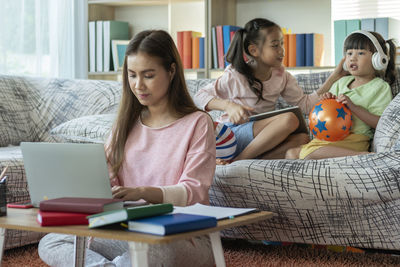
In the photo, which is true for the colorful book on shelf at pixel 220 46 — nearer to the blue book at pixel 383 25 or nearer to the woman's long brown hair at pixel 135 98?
→ the blue book at pixel 383 25

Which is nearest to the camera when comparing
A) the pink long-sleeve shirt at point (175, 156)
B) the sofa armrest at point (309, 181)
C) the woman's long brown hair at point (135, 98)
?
the pink long-sleeve shirt at point (175, 156)

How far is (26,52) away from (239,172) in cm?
212

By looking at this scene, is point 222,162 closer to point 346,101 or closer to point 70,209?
point 346,101

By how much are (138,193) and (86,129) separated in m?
1.13

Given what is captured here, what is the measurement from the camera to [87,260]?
1.54 m

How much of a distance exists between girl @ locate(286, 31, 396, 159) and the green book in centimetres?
115

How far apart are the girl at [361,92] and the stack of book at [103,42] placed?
6.01 feet

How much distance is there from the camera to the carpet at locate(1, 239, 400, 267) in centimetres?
185

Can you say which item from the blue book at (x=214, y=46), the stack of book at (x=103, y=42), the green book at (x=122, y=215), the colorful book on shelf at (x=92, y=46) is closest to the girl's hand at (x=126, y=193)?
the green book at (x=122, y=215)

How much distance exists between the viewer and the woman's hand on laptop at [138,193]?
1265mm

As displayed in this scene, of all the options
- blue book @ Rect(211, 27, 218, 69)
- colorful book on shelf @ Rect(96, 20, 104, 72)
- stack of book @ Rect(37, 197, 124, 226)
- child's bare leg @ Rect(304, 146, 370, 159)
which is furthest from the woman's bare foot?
colorful book on shelf @ Rect(96, 20, 104, 72)

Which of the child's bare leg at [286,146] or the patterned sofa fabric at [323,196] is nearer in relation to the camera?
the patterned sofa fabric at [323,196]

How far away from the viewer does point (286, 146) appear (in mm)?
2213

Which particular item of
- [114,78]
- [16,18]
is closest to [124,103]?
[16,18]
